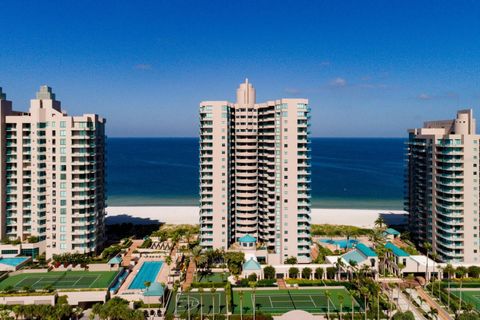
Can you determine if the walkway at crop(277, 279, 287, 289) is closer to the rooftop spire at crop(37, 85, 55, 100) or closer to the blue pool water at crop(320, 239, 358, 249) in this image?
the blue pool water at crop(320, 239, 358, 249)

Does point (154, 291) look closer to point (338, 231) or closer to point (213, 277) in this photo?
point (213, 277)

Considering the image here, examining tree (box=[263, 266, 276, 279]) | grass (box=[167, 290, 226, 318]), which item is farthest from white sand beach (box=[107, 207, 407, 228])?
grass (box=[167, 290, 226, 318])

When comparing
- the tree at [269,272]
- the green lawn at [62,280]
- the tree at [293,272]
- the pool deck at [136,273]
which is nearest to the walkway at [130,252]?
the pool deck at [136,273]

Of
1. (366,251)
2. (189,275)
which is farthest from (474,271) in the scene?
(189,275)

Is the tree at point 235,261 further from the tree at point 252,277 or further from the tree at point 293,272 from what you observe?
the tree at point 293,272

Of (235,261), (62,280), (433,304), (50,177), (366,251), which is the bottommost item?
(433,304)

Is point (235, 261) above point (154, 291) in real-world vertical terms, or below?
above
